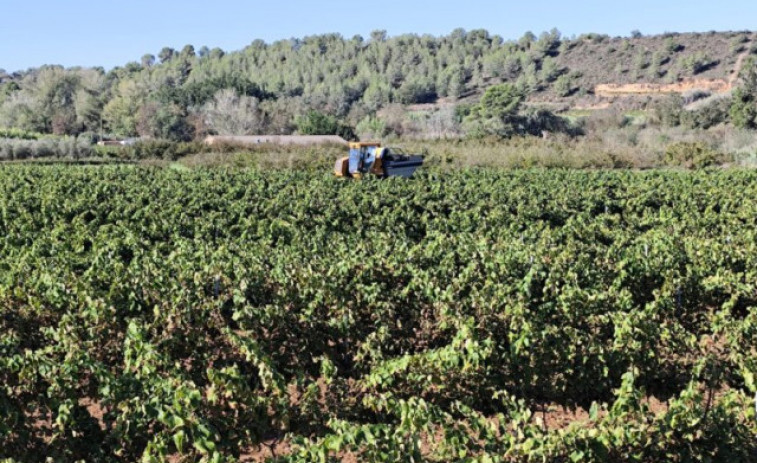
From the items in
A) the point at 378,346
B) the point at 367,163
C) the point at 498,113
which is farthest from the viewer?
the point at 498,113

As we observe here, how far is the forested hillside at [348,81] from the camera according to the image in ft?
244

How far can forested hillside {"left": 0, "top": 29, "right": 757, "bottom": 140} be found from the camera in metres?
74.2

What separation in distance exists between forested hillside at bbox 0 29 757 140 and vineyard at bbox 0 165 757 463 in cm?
5639

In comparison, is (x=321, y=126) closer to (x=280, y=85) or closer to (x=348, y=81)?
(x=348, y=81)

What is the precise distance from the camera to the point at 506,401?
6.35 meters

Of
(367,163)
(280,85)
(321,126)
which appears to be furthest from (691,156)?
(280,85)

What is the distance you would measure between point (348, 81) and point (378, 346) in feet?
424

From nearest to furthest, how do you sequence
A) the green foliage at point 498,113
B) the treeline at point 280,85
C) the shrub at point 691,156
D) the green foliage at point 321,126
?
the shrub at point 691,156 < the green foliage at point 498,113 < the green foliage at point 321,126 < the treeline at point 280,85

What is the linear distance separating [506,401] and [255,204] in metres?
11.9

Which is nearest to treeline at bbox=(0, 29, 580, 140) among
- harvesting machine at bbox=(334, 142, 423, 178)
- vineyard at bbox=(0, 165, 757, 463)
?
harvesting machine at bbox=(334, 142, 423, 178)

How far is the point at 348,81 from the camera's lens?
134m

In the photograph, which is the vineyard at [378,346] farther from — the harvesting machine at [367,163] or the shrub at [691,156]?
the shrub at [691,156]

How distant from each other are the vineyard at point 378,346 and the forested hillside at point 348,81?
185 feet

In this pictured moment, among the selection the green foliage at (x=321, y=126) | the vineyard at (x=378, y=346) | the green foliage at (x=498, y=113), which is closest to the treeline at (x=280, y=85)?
the green foliage at (x=321, y=126)
